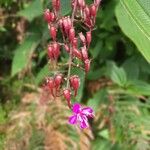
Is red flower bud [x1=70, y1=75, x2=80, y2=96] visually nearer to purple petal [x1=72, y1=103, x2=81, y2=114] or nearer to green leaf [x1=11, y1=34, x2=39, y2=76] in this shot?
purple petal [x1=72, y1=103, x2=81, y2=114]

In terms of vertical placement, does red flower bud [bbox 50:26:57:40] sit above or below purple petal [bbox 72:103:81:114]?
above

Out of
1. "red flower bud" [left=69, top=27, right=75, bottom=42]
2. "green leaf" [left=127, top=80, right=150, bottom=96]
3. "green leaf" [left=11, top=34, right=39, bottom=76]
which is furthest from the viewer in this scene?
"green leaf" [left=11, top=34, right=39, bottom=76]

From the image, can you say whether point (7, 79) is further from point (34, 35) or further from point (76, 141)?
point (76, 141)

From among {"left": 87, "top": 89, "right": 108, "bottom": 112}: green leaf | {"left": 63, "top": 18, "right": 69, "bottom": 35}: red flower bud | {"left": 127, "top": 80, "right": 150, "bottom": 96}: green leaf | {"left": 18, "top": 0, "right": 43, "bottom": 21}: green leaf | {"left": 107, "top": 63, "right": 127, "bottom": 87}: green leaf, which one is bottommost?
{"left": 87, "top": 89, "right": 108, "bottom": 112}: green leaf

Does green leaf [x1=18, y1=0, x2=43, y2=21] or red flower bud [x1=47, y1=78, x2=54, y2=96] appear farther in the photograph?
green leaf [x1=18, y1=0, x2=43, y2=21]

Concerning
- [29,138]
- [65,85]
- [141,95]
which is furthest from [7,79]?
[65,85]

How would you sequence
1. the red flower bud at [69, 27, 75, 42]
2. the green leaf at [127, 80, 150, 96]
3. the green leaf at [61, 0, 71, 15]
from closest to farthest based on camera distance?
the red flower bud at [69, 27, 75, 42], the green leaf at [61, 0, 71, 15], the green leaf at [127, 80, 150, 96]

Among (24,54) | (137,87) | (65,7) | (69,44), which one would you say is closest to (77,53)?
(69,44)

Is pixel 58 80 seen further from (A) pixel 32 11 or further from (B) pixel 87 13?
(A) pixel 32 11

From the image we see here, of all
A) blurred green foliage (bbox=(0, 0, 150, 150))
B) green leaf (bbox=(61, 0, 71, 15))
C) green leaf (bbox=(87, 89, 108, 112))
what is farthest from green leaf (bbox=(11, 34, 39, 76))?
green leaf (bbox=(61, 0, 71, 15))
